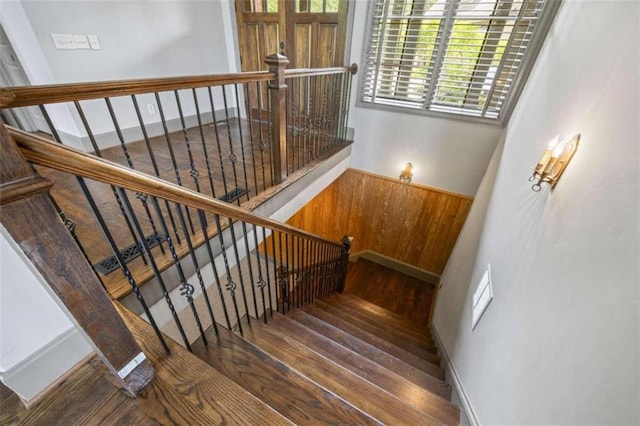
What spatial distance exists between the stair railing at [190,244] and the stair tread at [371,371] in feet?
0.92

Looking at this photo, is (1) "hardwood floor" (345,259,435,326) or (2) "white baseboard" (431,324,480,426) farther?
(1) "hardwood floor" (345,259,435,326)

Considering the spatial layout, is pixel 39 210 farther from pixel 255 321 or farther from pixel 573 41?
pixel 573 41

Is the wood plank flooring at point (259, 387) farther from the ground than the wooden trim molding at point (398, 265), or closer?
farther from the ground

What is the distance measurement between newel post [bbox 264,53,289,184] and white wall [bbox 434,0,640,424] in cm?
174

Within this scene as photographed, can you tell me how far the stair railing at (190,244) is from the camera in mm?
711

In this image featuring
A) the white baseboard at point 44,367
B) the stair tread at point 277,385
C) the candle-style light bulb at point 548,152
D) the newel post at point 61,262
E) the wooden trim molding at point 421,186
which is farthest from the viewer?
the wooden trim molding at point 421,186

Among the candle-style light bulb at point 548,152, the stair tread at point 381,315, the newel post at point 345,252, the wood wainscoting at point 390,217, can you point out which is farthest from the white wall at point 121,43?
the candle-style light bulb at point 548,152

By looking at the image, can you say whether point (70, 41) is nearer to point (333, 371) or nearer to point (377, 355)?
point (333, 371)

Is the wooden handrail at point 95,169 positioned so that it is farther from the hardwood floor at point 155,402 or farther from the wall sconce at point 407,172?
the wall sconce at point 407,172

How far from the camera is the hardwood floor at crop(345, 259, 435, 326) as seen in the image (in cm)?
405

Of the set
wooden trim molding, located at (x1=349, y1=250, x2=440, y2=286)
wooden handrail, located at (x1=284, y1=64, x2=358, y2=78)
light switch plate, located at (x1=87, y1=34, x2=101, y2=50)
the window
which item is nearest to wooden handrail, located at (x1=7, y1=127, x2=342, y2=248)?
wooden handrail, located at (x1=284, y1=64, x2=358, y2=78)

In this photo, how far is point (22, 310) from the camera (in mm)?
782

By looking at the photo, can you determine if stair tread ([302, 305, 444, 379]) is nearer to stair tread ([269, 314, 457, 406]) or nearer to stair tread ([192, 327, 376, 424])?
stair tread ([269, 314, 457, 406])

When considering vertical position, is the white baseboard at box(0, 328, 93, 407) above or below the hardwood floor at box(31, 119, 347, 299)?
above
